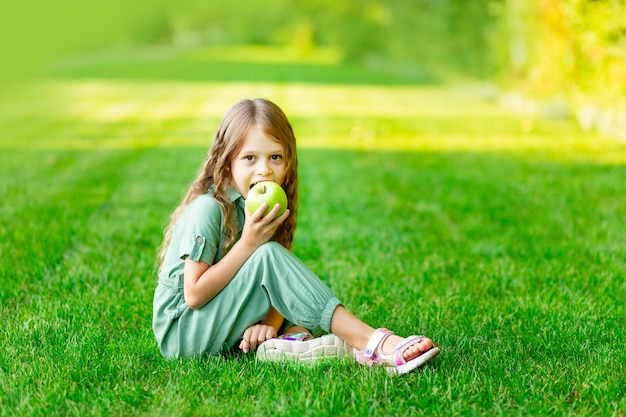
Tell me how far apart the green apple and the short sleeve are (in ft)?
0.50

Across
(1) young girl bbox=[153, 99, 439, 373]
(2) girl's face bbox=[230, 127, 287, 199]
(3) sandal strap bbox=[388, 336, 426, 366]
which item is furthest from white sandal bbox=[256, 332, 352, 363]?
(2) girl's face bbox=[230, 127, 287, 199]

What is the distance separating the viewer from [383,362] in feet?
8.96

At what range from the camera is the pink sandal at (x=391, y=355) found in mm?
2656

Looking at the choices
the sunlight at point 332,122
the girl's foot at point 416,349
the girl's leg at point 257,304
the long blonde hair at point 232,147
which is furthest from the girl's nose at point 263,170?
the sunlight at point 332,122

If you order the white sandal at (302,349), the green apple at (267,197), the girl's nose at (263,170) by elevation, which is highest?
the girl's nose at (263,170)

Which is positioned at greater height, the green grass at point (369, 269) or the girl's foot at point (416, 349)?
the girl's foot at point (416, 349)

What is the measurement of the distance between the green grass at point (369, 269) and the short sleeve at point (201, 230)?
38 centimetres

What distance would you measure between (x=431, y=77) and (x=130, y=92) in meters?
8.48

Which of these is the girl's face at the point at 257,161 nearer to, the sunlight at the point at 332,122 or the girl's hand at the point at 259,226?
the girl's hand at the point at 259,226

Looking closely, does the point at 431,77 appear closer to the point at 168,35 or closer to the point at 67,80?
the point at 67,80

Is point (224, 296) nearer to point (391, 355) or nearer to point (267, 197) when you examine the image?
point (267, 197)

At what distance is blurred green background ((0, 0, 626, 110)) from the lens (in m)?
2.40

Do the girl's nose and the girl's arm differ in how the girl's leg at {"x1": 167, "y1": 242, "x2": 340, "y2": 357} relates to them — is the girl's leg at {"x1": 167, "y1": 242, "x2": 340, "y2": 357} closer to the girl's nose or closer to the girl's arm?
the girl's arm

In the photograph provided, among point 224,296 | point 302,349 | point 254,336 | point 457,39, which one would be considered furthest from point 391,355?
point 457,39
